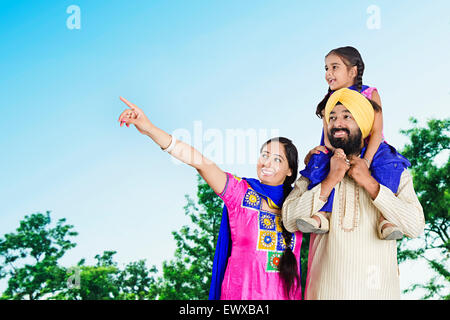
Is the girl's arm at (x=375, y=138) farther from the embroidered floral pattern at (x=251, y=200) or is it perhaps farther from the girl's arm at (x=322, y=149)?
the embroidered floral pattern at (x=251, y=200)

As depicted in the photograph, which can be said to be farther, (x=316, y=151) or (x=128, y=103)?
(x=316, y=151)

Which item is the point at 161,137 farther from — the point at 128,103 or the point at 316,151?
the point at 316,151

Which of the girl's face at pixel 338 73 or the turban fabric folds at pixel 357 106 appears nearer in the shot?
the turban fabric folds at pixel 357 106

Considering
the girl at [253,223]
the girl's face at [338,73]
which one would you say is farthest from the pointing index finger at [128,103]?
the girl's face at [338,73]

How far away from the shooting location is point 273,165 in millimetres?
3006

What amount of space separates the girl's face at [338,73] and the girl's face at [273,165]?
19.7 inches

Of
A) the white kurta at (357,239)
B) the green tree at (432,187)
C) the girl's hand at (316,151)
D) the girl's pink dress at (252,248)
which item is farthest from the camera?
the green tree at (432,187)

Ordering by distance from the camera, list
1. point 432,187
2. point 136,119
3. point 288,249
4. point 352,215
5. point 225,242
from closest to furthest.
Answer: point 136,119 < point 352,215 < point 288,249 < point 225,242 < point 432,187

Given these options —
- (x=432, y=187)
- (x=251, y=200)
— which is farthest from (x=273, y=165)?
(x=432, y=187)

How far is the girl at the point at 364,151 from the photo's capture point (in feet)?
8.84

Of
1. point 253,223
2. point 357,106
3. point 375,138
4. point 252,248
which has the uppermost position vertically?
point 357,106

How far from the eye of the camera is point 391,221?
2660 mm

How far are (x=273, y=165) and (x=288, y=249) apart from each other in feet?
1.66

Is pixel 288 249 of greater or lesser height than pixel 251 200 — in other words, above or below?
below
